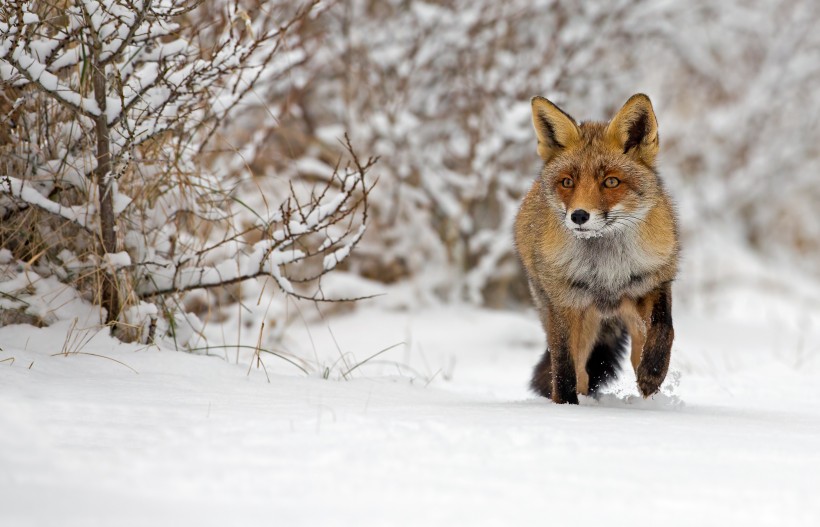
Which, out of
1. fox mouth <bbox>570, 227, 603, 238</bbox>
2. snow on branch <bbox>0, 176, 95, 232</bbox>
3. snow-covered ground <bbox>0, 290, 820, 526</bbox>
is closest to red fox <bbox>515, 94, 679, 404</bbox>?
fox mouth <bbox>570, 227, 603, 238</bbox>

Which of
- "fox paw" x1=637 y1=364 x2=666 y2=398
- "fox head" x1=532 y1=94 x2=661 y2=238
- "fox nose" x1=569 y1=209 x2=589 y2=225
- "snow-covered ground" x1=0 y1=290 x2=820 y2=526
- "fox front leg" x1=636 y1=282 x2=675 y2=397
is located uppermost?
"fox head" x1=532 y1=94 x2=661 y2=238

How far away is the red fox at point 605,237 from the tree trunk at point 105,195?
193 cm

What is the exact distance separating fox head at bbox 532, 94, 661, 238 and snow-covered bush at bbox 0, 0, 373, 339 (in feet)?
2.84

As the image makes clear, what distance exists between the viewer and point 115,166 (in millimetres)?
3811

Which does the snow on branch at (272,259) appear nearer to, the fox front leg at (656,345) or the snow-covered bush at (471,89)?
the fox front leg at (656,345)

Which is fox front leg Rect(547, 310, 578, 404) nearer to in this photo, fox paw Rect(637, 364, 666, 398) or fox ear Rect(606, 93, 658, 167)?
fox paw Rect(637, 364, 666, 398)

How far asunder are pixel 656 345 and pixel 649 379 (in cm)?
16

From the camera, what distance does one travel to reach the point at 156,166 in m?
4.18

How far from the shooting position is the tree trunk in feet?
12.3

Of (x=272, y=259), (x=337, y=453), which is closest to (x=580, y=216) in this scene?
(x=272, y=259)

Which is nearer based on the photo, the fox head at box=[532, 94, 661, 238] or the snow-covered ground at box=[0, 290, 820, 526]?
the snow-covered ground at box=[0, 290, 820, 526]

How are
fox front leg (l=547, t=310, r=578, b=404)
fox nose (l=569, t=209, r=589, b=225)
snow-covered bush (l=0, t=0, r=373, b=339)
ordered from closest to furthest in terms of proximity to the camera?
1. fox nose (l=569, t=209, r=589, b=225)
2. snow-covered bush (l=0, t=0, r=373, b=339)
3. fox front leg (l=547, t=310, r=578, b=404)

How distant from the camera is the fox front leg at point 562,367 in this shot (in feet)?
12.8

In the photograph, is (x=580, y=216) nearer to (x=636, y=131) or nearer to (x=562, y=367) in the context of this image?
(x=636, y=131)
